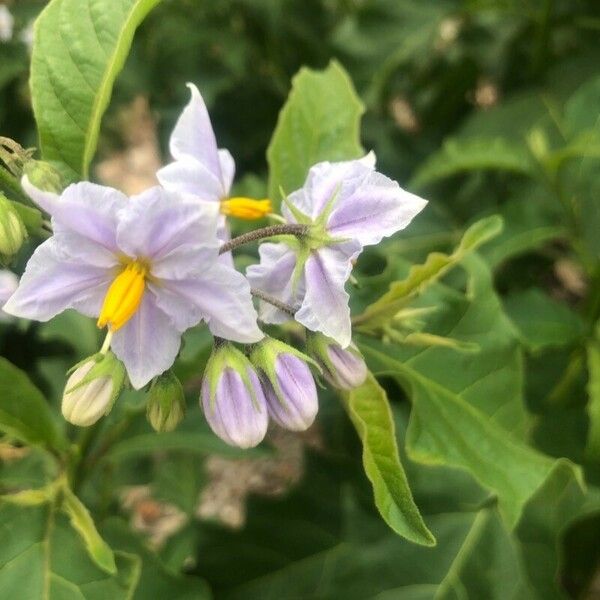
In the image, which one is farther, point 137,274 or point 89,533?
point 89,533

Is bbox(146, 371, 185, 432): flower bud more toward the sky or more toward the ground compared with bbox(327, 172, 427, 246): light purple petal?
more toward the ground

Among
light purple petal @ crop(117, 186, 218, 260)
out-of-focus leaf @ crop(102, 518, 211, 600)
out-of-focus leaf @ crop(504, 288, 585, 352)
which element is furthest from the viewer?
out-of-focus leaf @ crop(504, 288, 585, 352)

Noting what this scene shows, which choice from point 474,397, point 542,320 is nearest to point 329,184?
point 474,397

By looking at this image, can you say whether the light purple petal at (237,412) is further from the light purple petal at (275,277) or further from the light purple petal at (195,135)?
the light purple petal at (195,135)

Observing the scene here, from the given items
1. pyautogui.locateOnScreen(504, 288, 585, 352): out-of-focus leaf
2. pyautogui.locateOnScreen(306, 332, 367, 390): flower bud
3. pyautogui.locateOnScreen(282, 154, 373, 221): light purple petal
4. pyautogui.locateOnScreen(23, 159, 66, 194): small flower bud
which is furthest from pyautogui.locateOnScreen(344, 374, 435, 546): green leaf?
pyautogui.locateOnScreen(504, 288, 585, 352): out-of-focus leaf

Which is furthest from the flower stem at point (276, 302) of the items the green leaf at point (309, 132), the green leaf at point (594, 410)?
the green leaf at point (594, 410)

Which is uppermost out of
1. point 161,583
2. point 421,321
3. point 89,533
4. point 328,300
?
point 328,300

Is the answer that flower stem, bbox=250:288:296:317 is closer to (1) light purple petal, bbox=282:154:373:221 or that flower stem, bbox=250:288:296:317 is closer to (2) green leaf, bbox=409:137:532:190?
(1) light purple petal, bbox=282:154:373:221

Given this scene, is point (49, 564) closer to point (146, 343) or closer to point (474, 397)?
point (146, 343)
